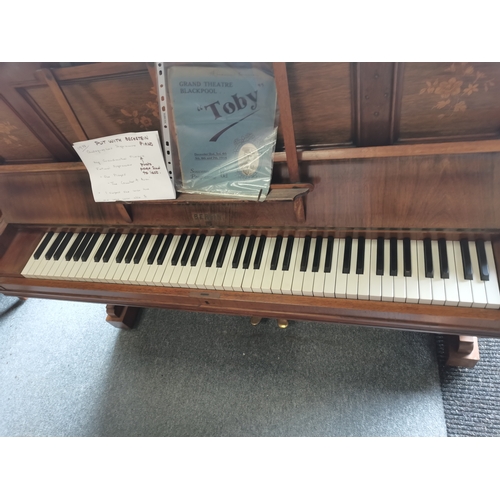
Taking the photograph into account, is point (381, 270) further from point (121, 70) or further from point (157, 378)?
point (157, 378)

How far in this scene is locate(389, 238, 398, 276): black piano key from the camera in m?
0.94

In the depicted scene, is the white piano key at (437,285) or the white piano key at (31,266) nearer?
the white piano key at (437,285)

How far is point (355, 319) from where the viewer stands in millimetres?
1003

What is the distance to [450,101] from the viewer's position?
784mm

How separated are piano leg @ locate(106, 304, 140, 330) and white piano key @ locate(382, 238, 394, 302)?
124cm

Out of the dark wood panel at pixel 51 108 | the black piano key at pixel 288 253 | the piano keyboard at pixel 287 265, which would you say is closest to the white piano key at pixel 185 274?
the piano keyboard at pixel 287 265

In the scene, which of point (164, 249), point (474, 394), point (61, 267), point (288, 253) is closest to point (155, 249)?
point (164, 249)

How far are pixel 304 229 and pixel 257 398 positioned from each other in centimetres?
80

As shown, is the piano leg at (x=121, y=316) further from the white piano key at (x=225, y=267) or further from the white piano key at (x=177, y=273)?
the white piano key at (x=225, y=267)

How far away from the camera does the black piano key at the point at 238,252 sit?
1074 mm

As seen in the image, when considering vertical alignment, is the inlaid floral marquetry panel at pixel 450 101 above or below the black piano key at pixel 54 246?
above

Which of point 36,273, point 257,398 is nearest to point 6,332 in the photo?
point 36,273

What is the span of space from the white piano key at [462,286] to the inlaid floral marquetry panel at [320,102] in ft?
1.42

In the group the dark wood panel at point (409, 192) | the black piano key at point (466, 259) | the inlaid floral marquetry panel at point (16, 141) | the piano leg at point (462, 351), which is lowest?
the piano leg at point (462, 351)
